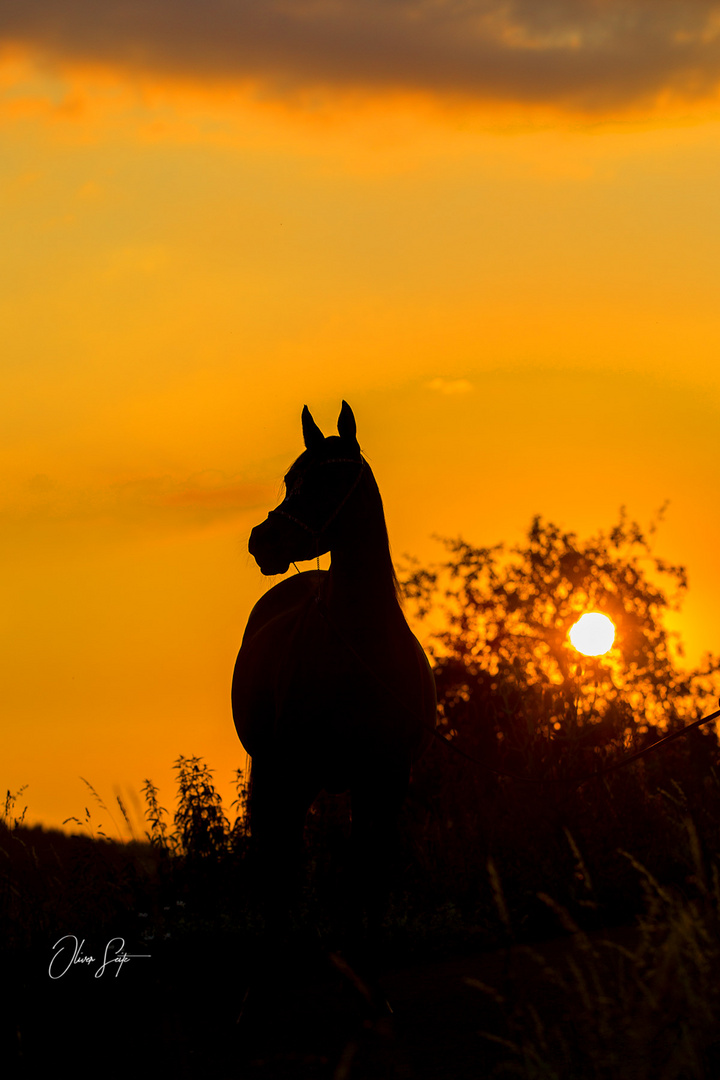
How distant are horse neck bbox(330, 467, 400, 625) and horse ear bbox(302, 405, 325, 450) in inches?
13.7

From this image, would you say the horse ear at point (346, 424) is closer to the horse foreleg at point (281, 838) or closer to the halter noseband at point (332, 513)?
the halter noseband at point (332, 513)

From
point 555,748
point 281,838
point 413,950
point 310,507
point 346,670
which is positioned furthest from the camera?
point 555,748

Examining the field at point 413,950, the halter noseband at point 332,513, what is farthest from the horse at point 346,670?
the field at point 413,950

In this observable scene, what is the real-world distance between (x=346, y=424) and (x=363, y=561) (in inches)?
30.6

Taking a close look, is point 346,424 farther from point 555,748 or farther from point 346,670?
point 555,748

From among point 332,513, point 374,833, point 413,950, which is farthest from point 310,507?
point 413,950

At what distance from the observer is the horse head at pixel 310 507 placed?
625 cm

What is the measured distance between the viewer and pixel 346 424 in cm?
643

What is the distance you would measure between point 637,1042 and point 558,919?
5.59 meters

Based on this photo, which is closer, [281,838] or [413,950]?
[281,838]
